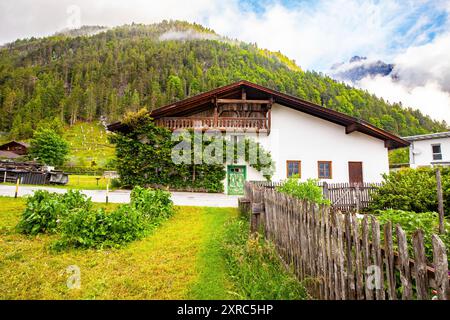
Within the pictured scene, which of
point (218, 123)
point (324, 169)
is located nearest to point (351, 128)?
point (324, 169)

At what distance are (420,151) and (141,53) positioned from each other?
142 m

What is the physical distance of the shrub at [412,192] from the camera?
27.8ft

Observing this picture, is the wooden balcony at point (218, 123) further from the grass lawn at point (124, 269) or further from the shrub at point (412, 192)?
the grass lawn at point (124, 269)

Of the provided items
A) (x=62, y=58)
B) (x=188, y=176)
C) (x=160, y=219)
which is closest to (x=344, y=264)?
(x=160, y=219)

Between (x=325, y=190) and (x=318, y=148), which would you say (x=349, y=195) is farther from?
(x=318, y=148)

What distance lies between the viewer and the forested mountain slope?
3381 inches

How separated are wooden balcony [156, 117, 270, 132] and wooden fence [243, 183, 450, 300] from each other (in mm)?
12265

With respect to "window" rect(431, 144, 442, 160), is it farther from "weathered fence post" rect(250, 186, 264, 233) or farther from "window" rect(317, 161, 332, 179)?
"weathered fence post" rect(250, 186, 264, 233)

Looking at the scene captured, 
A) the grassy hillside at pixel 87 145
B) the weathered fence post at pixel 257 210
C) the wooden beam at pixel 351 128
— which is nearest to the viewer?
the weathered fence post at pixel 257 210

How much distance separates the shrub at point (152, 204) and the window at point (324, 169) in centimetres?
1168

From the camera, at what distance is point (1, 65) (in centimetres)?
12281

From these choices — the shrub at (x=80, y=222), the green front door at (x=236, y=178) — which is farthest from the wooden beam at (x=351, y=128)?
the shrub at (x=80, y=222)
